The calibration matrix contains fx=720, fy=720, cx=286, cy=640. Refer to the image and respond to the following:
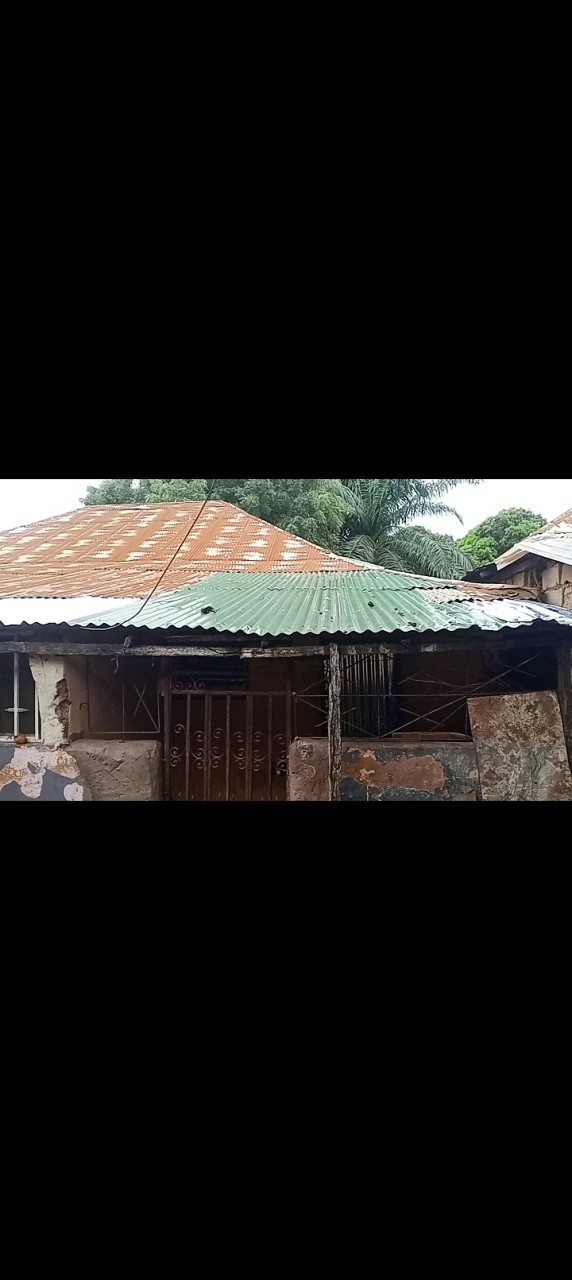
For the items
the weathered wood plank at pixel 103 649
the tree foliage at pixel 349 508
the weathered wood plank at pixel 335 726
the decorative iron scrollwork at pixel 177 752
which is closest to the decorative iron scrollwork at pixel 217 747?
the decorative iron scrollwork at pixel 177 752

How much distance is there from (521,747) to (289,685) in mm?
1230

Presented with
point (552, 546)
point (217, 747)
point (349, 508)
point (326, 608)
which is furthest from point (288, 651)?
point (349, 508)

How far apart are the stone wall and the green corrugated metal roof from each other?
25.5 inches

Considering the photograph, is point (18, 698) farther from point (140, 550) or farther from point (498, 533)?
point (498, 533)

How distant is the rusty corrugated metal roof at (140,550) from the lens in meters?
4.21

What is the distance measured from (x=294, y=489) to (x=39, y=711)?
3.19 meters

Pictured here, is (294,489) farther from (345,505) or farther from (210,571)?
(210,571)

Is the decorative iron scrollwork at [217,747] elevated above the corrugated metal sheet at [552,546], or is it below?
below

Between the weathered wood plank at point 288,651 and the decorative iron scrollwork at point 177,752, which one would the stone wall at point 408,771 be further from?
the decorative iron scrollwork at point 177,752

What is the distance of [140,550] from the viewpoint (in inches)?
187

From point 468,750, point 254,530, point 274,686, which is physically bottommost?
point 468,750

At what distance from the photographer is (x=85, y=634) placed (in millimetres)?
3654

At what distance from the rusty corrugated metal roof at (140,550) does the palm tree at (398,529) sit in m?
1.60
